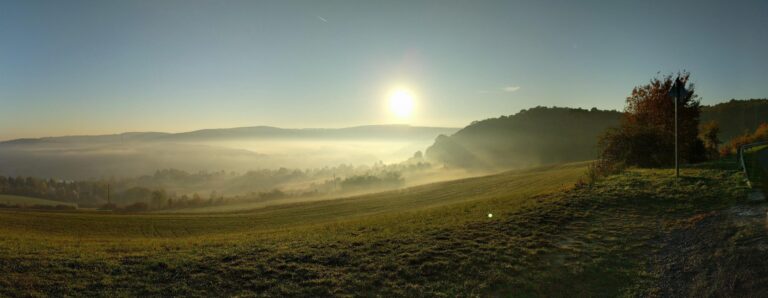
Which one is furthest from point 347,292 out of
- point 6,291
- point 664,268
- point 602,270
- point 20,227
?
point 20,227

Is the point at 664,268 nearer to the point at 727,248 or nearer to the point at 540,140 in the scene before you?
the point at 727,248

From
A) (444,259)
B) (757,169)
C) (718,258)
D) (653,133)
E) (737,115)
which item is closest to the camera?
(718,258)

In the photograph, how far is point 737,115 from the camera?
10619 centimetres

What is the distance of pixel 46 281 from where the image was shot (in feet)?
38.6

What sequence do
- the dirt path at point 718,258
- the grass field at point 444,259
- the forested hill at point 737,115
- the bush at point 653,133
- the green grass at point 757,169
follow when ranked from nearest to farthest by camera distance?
the dirt path at point 718,258
the grass field at point 444,259
the green grass at point 757,169
the bush at point 653,133
the forested hill at point 737,115

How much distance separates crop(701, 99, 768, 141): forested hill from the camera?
97375 mm

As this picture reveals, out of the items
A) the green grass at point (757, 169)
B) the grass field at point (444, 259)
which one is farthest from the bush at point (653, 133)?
the grass field at point (444, 259)

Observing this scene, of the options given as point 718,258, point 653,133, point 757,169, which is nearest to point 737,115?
point 653,133

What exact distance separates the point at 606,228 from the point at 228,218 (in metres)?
39.2

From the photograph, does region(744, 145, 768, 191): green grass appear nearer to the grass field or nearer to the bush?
the grass field

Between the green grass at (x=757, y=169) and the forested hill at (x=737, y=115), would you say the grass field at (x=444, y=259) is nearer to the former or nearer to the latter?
the green grass at (x=757, y=169)

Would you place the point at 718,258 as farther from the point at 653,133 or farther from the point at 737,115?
the point at 737,115

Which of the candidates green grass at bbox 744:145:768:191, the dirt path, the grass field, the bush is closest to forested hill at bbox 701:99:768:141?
the bush

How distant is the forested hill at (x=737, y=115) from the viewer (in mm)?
97375
